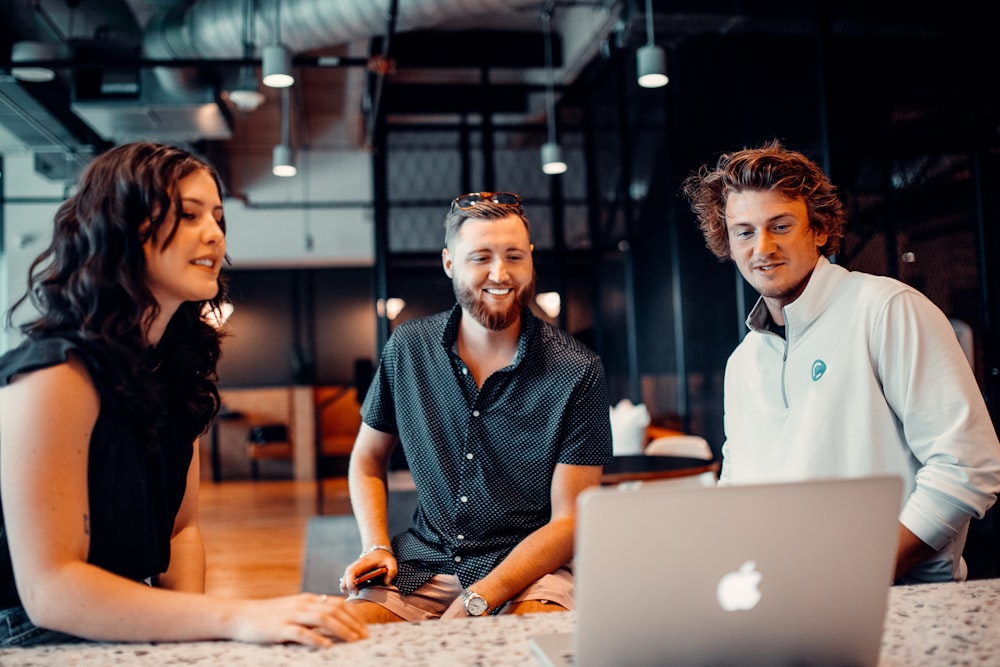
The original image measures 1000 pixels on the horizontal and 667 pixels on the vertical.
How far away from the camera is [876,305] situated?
1.76 meters

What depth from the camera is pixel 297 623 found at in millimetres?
1192

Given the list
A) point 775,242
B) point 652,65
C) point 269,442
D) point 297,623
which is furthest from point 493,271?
point 269,442

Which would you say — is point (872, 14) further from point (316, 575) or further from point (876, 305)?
point (316, 575)

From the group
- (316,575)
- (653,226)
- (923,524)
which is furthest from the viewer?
(653,226)

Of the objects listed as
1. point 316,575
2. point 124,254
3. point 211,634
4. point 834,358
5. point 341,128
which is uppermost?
point 341,128

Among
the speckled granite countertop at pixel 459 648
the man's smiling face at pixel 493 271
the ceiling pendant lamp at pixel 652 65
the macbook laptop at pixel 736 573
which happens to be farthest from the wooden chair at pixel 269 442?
the macbook laptop at pixel 736 573

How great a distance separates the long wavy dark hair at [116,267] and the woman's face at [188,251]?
1 centimetres

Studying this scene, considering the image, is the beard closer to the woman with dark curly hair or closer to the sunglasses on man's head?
the sunglasses on man's head

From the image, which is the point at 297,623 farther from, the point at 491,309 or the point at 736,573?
the point at 491,309

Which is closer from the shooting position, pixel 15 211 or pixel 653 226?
pixel 653 226

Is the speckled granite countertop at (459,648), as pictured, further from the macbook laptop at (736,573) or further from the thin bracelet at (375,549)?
the thin bracelet at (375,549)

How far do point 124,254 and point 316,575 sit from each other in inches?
171

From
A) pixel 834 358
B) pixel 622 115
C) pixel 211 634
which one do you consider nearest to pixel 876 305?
pixel 834 358

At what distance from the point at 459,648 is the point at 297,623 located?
0.24 meters
